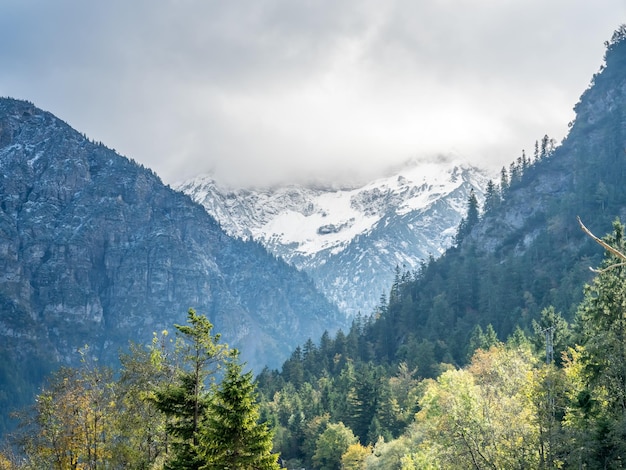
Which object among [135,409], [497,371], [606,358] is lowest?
[606,358]

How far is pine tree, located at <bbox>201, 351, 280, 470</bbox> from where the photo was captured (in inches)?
1122

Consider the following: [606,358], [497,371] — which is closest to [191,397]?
[497,371]

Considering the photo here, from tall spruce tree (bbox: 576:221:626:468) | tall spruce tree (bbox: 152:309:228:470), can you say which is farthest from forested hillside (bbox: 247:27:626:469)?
tall spruce tree (bbox: 152:309:228:470)

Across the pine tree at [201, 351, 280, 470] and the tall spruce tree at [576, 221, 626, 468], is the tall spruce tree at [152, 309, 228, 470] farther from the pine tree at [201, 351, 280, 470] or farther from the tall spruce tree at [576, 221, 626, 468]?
the tall spruce tree at [576, 221, 626, 468]

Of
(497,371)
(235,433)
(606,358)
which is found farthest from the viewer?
(497,371)

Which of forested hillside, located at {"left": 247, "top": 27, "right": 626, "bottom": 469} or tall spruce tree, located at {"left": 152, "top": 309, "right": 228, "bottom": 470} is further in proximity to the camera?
forested hillside, located at {"left": 247, "top": 27, "right": 626, "bottom": 469}

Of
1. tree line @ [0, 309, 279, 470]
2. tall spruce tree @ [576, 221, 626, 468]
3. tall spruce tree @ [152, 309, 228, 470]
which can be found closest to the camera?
tall spruce tree @ [152, 309, 228, 470]

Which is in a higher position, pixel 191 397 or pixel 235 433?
pixel 191 397

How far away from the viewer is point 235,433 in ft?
94.8

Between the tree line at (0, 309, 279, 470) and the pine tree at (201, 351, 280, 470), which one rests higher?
the tree line at (0, 309, 279, 470)

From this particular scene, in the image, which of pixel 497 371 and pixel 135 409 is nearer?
pixel 135 409

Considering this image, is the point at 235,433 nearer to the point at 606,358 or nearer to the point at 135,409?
the point at 135,409

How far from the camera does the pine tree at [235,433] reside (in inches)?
1122

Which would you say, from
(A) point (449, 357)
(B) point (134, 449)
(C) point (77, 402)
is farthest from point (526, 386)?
(A) point (449, 357)
